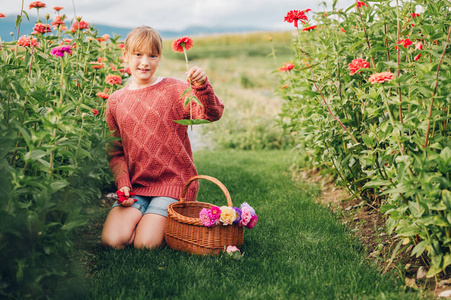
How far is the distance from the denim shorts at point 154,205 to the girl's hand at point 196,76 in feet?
2.50

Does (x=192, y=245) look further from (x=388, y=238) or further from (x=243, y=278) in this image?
(x=388, y=238)

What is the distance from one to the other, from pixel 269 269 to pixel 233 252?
23cm

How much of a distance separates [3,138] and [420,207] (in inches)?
71.0

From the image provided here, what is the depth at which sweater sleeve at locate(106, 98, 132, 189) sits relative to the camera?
8.65ft

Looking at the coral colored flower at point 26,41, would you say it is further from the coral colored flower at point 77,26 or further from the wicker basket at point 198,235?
the wicker basket at point 198,235

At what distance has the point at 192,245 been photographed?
2350 mm

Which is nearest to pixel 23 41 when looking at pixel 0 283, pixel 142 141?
pixel 142 141

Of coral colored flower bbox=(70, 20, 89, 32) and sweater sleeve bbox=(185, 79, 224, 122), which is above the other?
coral colored flower bbox=(70, 20, 89, 32)

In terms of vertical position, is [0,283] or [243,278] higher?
[0,283]

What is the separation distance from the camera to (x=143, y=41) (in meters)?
2.61

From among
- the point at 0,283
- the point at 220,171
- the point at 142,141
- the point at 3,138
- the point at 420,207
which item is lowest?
the point at 220,171

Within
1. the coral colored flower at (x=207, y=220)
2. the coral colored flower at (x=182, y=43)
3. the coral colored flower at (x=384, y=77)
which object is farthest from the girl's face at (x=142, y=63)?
the coral colored flower at (x=384, y=77)

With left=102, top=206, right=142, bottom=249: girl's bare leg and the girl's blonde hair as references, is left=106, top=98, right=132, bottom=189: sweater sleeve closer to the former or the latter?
left=102, top=206, right=142, bottom=249: girl's bare leg

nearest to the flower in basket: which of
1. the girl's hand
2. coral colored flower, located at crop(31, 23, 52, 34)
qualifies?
the girl's hand
